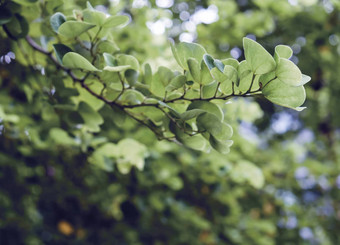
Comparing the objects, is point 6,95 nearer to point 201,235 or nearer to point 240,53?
point 201,235

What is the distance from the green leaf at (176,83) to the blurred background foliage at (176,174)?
0.75 meters

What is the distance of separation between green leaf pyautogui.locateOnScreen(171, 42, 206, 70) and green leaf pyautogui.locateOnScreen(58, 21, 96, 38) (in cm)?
19

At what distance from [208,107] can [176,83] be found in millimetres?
83

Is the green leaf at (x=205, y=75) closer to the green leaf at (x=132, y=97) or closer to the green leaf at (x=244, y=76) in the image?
the green leaf at (x=244, y=76)

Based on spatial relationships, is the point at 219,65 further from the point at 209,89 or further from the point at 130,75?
the point at 130,75

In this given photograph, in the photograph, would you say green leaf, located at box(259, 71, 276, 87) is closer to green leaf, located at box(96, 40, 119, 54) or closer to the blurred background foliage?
green leaf, located at box(96, 40, 119, 54)

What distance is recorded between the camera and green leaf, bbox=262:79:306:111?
2.10 feet

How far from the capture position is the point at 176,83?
73 centimetres

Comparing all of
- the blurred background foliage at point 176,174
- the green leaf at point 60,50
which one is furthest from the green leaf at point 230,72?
the blurred background foliage at point 176,174

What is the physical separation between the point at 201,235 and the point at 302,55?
5.15 feet

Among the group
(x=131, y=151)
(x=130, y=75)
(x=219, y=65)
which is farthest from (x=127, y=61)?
(x=131, y=151)

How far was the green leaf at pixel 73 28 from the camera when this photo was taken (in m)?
0.73

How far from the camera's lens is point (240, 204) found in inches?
104

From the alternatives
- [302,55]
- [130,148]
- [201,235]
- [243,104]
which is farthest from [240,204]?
[130,148]
